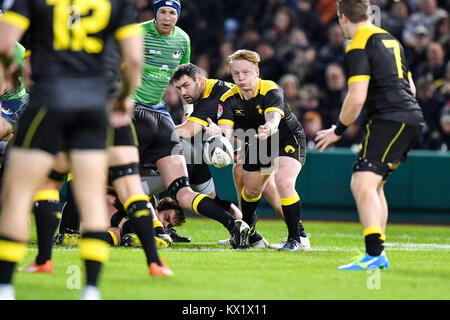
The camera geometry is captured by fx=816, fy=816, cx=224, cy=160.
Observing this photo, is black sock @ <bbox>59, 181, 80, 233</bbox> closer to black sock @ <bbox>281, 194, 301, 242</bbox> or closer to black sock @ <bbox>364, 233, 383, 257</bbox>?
black sock @ <bbox>281, 194, 301, 242</bbox>

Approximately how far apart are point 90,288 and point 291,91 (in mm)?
11150

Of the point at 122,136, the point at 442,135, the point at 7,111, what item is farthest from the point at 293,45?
the point at 122,136

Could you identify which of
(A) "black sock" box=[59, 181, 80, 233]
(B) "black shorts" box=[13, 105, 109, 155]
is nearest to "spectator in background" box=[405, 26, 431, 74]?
(A) "black sock" box=[59, 181, 80, 233]

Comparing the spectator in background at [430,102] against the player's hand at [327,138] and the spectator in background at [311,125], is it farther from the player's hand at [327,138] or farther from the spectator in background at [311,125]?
the player's hand at [327,138]

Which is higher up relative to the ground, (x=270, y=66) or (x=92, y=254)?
(x=270, y=66)

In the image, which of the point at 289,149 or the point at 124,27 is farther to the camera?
the point at 289,149

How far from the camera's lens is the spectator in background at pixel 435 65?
1500 cm

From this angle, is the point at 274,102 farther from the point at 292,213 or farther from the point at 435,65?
the point at 435,65

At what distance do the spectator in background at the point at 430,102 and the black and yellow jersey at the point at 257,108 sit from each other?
20.0 ft

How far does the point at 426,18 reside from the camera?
638 inches

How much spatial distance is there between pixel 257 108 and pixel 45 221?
127 inches

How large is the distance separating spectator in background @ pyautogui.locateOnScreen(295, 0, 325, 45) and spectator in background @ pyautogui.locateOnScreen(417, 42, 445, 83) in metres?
2.91

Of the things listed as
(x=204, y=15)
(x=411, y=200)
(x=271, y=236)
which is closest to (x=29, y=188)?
(x=271, y=236)

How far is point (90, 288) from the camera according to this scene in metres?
4.81
